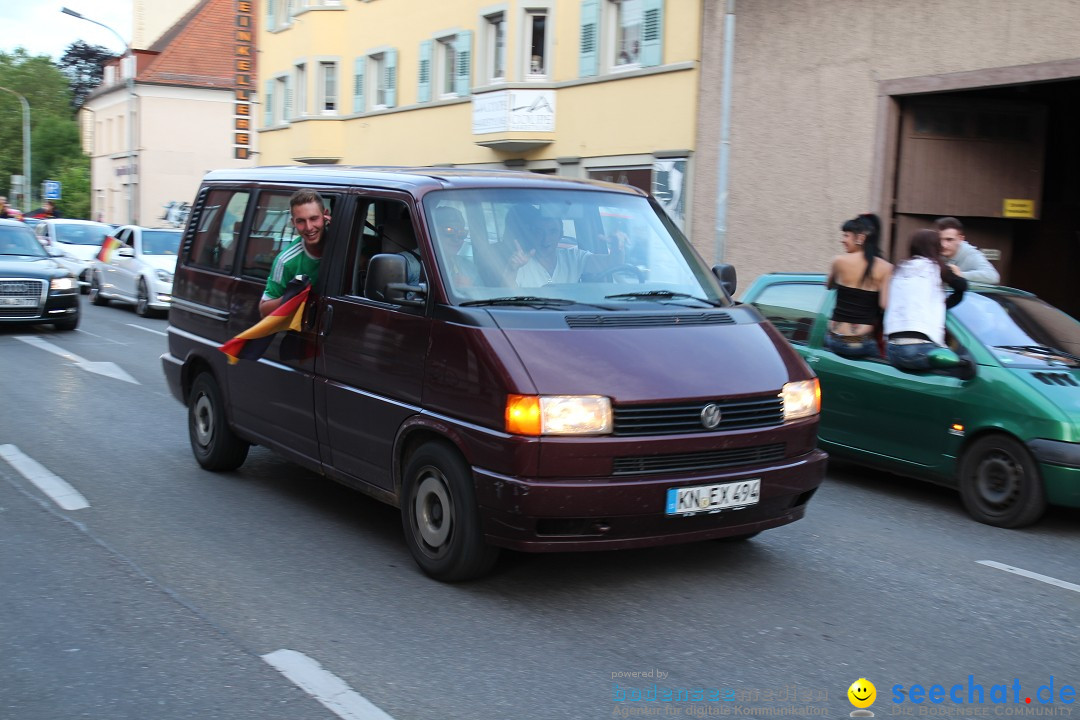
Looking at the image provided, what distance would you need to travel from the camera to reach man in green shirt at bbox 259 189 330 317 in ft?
21.8

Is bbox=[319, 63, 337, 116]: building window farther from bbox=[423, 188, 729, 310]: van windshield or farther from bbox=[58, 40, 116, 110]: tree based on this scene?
bbox=[58, 40, 116, 110]: tree

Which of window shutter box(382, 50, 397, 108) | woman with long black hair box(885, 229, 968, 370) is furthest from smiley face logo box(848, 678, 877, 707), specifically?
window shutter box(382, 50, 397, 108)

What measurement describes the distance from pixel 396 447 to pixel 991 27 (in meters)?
12.1

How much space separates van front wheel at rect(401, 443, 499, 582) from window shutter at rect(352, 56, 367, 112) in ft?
94.3

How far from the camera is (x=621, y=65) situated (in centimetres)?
2305

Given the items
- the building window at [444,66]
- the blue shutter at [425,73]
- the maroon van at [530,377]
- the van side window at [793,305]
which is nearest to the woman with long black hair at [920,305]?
the van side window at [793,305]

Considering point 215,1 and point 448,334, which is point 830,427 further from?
point 215,1

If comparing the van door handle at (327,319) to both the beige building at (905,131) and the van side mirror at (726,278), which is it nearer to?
the van side mirror at (726,278)

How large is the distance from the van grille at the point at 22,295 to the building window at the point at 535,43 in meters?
12.0

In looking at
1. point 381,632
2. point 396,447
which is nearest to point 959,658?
point 381,632

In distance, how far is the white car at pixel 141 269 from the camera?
22.1 m

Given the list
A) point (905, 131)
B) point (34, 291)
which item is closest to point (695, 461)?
point (905, 131)

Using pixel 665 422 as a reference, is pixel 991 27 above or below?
above

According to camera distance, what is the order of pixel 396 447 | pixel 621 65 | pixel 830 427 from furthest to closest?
1. pixel 621 65
2. pixel 830 427
3. pixel 396 447
